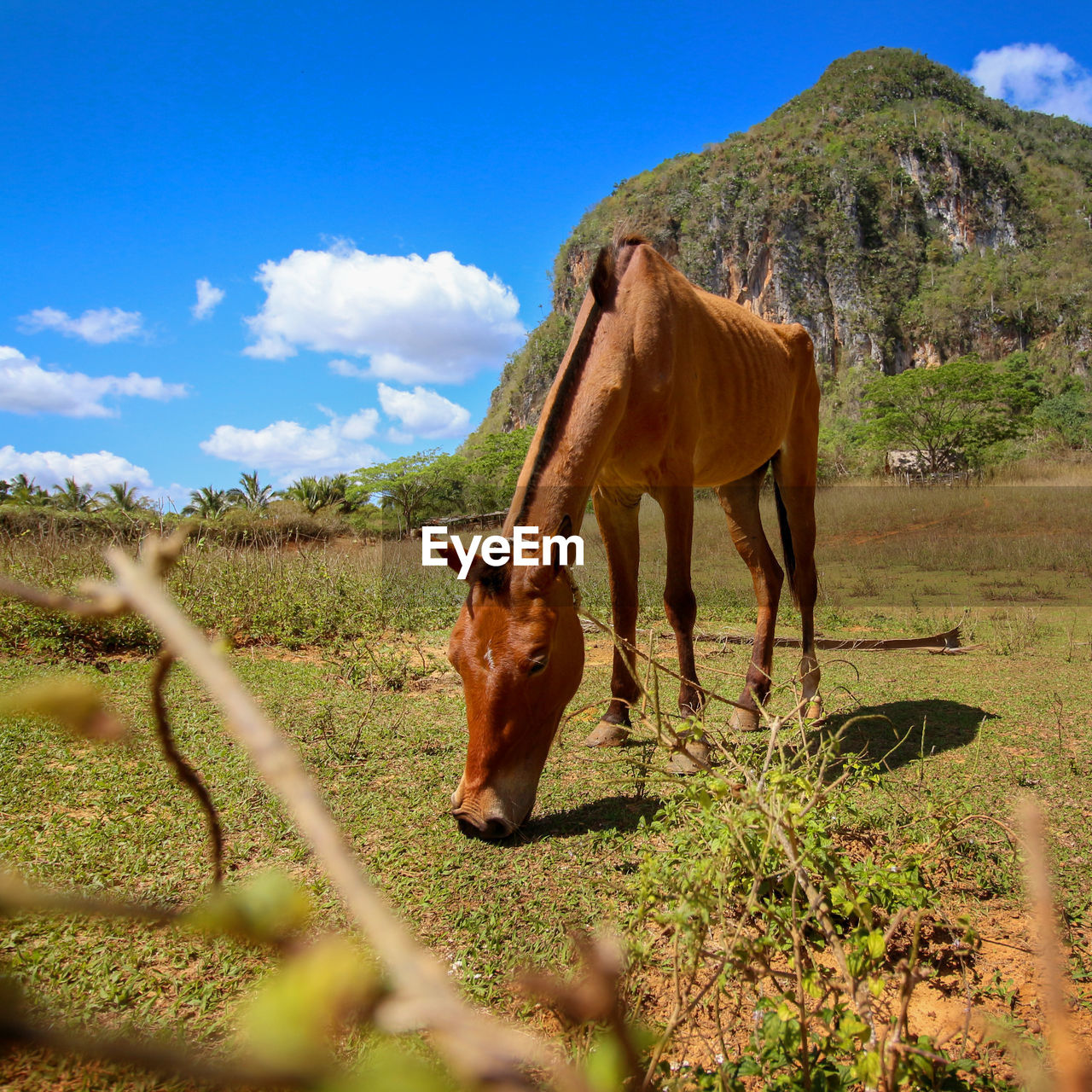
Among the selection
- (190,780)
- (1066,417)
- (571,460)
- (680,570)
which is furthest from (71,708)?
(1066,417)

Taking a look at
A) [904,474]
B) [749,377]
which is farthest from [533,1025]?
[904,474]

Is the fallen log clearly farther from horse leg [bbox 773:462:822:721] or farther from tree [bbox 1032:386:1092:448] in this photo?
tree [bbox 1032:386:1092:448]

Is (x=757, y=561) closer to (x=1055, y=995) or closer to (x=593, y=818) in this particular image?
(x=593, y=818)

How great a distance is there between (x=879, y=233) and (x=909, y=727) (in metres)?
70.4

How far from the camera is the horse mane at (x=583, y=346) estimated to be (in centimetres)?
281

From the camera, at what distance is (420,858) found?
239 centimetres

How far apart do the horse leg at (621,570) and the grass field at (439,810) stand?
36 centimetres

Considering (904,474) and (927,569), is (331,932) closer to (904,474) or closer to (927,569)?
(927,569)

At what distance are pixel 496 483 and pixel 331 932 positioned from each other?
102 feet

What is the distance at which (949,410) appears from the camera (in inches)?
1253

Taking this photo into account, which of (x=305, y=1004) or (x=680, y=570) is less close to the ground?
(x=680, y=570)

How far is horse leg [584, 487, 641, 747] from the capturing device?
366 cm

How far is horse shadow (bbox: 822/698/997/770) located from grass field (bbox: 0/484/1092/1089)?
0.03 metres

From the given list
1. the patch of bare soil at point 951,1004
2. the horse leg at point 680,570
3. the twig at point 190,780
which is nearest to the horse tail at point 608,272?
the horse leg at point 680,570
